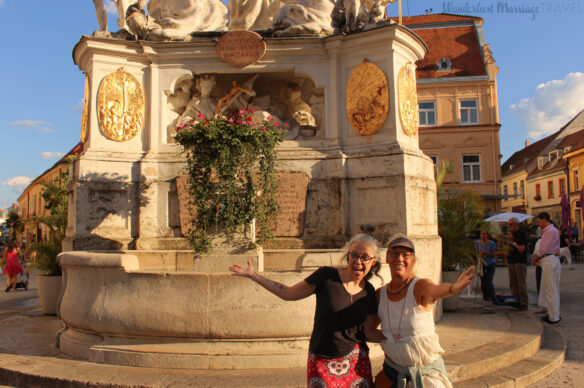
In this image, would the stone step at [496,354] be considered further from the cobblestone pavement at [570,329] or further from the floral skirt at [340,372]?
the floral skirt at [340,372]

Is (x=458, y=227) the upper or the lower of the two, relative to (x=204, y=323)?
upper

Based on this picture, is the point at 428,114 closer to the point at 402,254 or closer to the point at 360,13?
the point at 360,13

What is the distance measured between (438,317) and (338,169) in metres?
2.67

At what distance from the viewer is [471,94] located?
3328 cm

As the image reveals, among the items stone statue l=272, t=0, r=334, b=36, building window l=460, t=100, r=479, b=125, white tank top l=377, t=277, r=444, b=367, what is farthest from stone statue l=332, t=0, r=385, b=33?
building window l=460, t=100, r=479, b=125

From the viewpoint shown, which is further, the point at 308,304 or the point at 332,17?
the point at 332,17

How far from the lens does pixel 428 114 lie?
3356cm

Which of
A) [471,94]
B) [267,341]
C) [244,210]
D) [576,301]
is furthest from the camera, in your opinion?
[471,94]

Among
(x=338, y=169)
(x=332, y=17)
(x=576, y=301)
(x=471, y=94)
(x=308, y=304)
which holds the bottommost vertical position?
(x=576, y=301)

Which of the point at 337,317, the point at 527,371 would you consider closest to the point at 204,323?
the point at 337,317

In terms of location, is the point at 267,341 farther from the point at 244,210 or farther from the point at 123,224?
the point at 123,224

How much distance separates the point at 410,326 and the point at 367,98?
18.3 feet

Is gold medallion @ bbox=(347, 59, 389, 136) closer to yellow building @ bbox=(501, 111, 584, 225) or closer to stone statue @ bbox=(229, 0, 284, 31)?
stone statue @ bbox=(229, 0, 284, 31)

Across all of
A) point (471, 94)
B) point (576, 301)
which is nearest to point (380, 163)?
point (576, 301)
